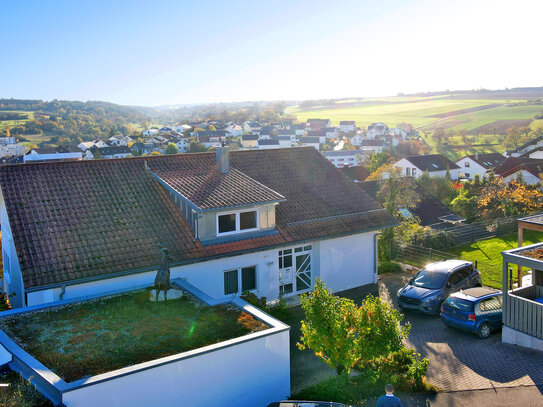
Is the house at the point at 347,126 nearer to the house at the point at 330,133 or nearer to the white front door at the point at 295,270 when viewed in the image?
the house at the point at 330,133

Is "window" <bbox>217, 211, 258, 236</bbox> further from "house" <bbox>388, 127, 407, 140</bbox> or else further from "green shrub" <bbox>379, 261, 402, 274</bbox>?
"house" <bbox>388, 127, 407, 140</bbox>

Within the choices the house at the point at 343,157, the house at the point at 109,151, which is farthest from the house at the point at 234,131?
the house at the point at 343,157

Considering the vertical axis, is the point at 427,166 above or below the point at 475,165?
above

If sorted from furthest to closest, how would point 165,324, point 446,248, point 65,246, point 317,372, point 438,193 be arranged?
point 438,193
point 446,248
point 65,246
point 317,372
point 165,324

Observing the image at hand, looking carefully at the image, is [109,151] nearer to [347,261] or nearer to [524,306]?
[347,261]

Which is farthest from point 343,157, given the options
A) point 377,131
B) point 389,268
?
point 389,268

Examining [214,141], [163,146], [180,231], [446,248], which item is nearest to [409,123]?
[214,141]

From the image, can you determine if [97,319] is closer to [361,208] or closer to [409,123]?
[361,208]
